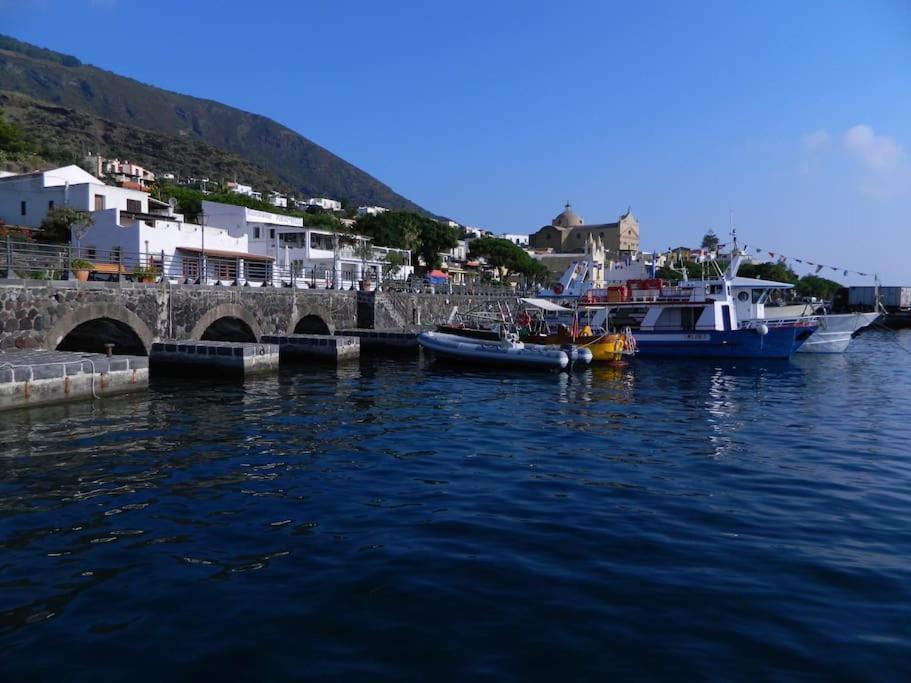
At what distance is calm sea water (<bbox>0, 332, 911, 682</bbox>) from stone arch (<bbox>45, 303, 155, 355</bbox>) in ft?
13.4

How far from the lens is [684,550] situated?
7785 millimetres

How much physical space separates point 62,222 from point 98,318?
24.9 metres

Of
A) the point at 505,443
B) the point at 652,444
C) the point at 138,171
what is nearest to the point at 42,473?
the point at 505,443

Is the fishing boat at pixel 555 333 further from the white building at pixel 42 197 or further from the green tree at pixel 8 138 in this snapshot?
the green tree at pixel 8 138

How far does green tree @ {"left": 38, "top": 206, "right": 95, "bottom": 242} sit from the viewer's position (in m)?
40.2

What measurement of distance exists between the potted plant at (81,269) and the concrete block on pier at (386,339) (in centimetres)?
1227

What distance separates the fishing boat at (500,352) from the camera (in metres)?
26.0

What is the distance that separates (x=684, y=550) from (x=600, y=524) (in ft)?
3.91

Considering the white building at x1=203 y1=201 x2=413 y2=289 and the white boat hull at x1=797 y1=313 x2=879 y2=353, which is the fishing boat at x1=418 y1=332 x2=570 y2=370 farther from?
the white building at x1=203 y1=201 x2=413 y2=289

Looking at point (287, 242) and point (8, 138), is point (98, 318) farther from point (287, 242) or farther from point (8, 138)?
point (8, 138)

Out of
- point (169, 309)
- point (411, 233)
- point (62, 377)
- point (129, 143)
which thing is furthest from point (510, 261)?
point (129, 143)

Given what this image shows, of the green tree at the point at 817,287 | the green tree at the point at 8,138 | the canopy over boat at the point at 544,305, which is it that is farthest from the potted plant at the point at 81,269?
the green tree at the point at 817,287

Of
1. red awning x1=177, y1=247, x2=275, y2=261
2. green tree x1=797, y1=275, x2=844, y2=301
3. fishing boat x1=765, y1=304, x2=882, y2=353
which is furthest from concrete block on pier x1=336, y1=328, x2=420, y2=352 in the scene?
green tree x1=797, y1=275, x2=844, y2=301

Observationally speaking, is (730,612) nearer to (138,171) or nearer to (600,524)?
(600,524)
